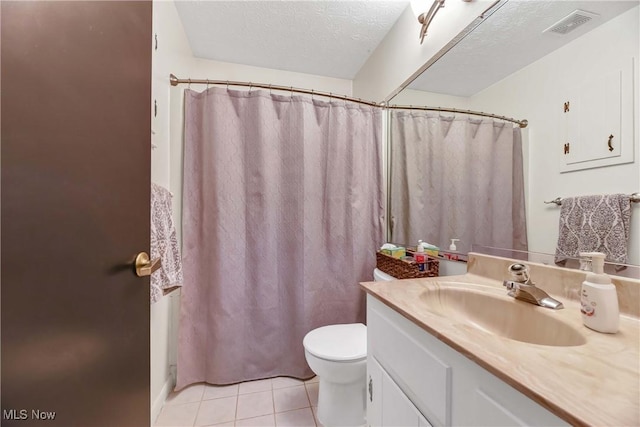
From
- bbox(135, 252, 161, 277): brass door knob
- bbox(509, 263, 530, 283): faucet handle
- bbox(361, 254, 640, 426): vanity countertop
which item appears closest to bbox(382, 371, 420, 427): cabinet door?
bbox(361, 254, 640, 426): vanity countertop

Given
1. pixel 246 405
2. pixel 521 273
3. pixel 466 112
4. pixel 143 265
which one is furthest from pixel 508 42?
pixel 246 405

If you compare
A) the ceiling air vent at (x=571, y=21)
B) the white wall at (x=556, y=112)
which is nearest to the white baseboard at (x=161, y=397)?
the white wall at (x=556, y=112)

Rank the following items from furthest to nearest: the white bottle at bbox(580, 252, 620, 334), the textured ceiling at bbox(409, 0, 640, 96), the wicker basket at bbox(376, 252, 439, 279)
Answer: the wicker basket at bbox(376, 252, 439, 279), the textured ceiling at bbox(409, 0, 640, 96), the white bottle at bbox(580, 252, 620, 334)

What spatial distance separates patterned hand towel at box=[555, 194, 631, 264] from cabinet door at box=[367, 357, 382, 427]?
718 mm

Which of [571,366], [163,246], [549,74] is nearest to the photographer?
[571,366]

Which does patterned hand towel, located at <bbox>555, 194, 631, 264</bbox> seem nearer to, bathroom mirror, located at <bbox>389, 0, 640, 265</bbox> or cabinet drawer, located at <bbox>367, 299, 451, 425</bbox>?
bathroom mirror, located at <bbox>389, 0, 640, 265</bbox>

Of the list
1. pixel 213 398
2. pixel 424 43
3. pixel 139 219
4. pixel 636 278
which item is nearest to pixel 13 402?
pixel 139 219

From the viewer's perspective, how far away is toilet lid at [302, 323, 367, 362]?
47.2 inches

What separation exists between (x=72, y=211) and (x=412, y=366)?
840mm

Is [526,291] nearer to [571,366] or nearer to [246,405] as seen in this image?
[571,366]

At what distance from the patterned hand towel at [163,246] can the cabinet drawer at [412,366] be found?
3.16 ft

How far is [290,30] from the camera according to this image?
1688 millimetres

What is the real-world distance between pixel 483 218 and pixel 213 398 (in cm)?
180

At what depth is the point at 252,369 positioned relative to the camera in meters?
1.61
